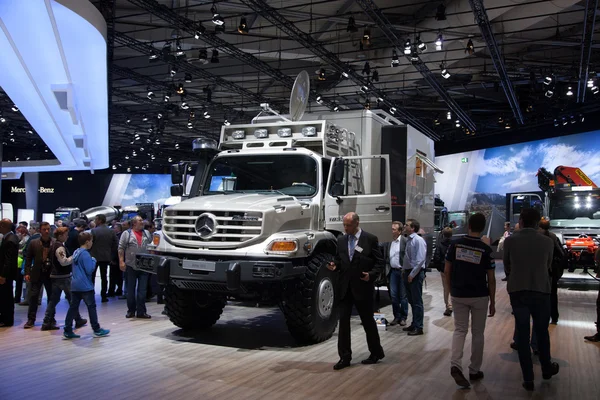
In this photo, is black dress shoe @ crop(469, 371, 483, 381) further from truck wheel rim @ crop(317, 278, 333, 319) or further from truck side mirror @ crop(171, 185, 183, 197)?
truck side mirror @ crop(171, 185, 183, 197)

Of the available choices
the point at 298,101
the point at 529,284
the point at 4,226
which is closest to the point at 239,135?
the point at 298,101

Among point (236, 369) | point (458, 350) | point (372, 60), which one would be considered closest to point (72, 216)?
point (372, 60)

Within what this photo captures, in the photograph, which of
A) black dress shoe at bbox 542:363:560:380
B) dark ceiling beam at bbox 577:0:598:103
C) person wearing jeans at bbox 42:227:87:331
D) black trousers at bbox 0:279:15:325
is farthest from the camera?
dark ceiling beam at bbox 577:0:598:103

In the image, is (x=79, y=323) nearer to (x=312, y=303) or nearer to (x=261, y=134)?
(x=312, y=303)

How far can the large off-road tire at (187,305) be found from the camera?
7.98 metres

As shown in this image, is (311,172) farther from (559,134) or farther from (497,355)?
(559,134)

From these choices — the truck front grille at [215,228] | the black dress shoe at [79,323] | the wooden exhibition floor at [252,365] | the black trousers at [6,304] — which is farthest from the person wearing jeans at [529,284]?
the black trousers at [6,304]

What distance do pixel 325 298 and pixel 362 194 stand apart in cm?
245

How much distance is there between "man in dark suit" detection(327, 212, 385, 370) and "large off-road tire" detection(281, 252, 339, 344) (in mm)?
746

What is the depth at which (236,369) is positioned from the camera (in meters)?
6.38

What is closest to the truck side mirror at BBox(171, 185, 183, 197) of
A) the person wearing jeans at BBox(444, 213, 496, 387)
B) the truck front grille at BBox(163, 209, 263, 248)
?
the truck front grille at BBox(163, 209, 263, 248)

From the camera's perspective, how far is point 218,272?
6.94m

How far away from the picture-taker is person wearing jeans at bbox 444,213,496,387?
18.7ft

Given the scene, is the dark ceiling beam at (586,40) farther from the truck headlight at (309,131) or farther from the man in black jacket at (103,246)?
the man in black jacket at (103,246)
